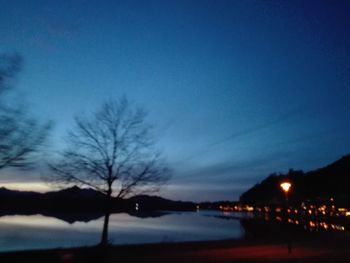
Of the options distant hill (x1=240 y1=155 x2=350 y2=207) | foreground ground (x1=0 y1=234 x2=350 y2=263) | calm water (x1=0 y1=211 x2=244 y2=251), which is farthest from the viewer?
distant hill (x1=240 y1=155 x2=350 y2=207)

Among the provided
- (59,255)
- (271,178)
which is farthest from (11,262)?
(271,178)

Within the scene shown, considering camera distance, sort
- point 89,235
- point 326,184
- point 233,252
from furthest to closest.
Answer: point 326,184, point 89,235, point 233,252

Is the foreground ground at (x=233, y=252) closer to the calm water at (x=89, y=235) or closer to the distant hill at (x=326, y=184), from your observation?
the calm water at (x=89, y=235)

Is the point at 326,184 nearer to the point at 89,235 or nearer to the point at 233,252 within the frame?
the point at 89,235

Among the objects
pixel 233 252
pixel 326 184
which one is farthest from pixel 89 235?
pixel 326 184

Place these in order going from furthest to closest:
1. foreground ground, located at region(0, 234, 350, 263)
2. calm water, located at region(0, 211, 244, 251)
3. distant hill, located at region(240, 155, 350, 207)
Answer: distant hill, located at region(240, 155, 350, 207) < calm water, located at region(0, 211, 244, 251) < foreground ground, located at region(0, 234, 350, 263)

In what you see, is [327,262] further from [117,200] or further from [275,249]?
[117,200]

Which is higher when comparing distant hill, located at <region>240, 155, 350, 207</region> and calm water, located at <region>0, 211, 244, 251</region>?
distant hill, located at <region>240, 155, 350, 207</region>

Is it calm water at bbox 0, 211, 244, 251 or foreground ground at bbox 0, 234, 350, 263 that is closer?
foreground ground at bbox 0, 234, 350, 263

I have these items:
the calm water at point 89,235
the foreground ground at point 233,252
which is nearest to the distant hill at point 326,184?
the calm water at point 89,235

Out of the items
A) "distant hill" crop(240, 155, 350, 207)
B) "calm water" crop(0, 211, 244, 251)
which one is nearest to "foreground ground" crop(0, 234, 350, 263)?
"calm water" crop(0, 211, 244, 251)

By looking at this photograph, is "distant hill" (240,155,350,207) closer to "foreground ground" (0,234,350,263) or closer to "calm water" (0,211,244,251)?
"calm water" (0,211,244,251)

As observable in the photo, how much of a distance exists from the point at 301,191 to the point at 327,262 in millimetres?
122560

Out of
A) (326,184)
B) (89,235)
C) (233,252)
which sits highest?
(326,184)
